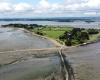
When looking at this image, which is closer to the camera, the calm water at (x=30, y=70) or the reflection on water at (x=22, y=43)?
the calm water at (x=30, y=70)

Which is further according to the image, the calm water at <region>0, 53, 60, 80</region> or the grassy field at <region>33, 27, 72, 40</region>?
the grassy field at <region>33, 27, 72, 40</region>

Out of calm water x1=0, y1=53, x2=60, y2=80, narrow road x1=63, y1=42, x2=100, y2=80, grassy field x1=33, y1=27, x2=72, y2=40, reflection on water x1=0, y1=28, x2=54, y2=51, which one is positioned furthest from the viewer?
grassy field x1=33, y1=27, x2=72, y2=40

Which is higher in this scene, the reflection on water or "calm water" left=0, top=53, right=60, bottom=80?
"calm water" left=0, top=53, right=60, bottom=80

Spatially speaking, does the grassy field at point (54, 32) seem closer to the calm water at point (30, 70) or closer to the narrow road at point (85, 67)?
the narrow road at point (85, 67)

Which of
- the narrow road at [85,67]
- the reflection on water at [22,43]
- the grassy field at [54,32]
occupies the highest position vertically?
the narrow road at [85,67]

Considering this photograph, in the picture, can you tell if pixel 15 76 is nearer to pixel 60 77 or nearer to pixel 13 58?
pixel 60 77

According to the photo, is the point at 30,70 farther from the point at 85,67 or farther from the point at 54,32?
the point at 54,32

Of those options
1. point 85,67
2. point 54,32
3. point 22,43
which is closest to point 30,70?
point 85,67

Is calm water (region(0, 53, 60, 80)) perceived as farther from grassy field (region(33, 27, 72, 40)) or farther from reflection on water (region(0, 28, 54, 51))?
grassy field (region(33, 27, 72, 40))

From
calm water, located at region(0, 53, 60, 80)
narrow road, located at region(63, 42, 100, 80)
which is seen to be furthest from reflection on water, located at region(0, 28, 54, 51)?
calm water, located at region(0, 53, 60, 80)

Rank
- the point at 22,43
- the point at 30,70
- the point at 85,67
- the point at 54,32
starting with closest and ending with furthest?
1. the point at 30,70
2. the point at 85,67
3. the point at 22,43
4. the point at 54,32

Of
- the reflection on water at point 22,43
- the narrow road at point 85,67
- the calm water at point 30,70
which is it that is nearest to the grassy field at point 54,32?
the reflection on water at point 22,43

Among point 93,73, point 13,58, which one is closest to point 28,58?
point 13,58
